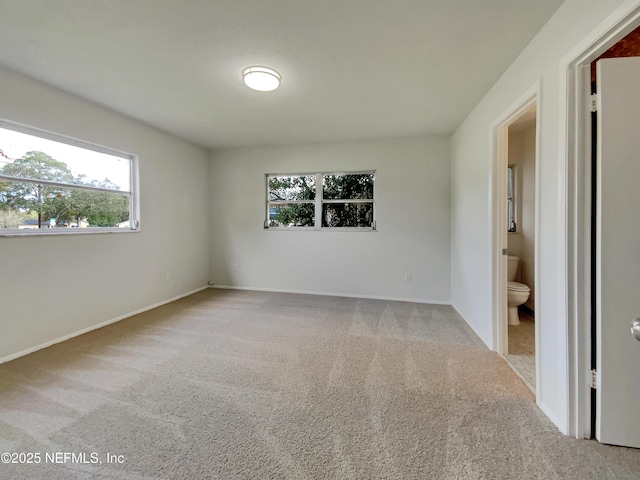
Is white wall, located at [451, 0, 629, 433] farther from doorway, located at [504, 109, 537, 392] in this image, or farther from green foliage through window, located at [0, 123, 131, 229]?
green foliage through window, located at [0, 123, 131, 229]

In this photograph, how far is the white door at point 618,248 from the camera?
51.0 inches

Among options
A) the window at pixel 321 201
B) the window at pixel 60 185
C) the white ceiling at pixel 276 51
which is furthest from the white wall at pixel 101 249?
the window at pixel 321 201

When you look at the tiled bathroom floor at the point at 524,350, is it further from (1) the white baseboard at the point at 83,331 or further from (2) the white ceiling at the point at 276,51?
(1) the white baseboard at the point at 83,331

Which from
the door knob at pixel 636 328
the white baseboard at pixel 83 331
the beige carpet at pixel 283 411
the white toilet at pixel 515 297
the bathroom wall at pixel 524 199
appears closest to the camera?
the door knob at pixel 636 328

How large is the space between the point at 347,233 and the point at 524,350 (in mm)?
2605

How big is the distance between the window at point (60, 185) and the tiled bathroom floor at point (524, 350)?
441cm

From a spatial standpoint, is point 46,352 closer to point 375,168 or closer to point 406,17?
point 406,17

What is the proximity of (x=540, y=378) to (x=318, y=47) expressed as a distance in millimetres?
2737

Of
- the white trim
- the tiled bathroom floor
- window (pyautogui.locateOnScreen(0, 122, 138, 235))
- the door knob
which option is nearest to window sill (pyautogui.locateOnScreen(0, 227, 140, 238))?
window (pyautogui.locateOnScreen(0, 122, 138, 235))

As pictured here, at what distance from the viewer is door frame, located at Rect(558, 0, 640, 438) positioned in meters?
1.37

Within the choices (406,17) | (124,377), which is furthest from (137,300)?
(406,17)

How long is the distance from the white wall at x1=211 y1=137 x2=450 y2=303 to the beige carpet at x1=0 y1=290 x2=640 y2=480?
1.38 meters

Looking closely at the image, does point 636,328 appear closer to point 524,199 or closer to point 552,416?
point 552,416

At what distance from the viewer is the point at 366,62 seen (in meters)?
2.12
